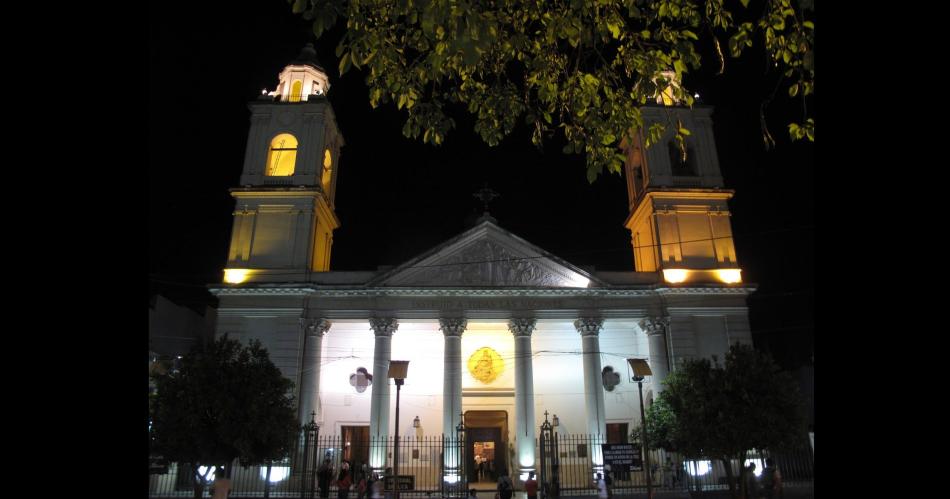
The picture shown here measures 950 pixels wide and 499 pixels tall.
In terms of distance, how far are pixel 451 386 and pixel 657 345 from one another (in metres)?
9.73

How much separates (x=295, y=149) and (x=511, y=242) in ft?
41.8

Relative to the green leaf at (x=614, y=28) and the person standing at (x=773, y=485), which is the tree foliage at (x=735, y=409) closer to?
the person standing at (x=773, y=485)

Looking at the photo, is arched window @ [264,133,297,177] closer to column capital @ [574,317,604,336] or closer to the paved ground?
column capital @ [574,317,604,336]

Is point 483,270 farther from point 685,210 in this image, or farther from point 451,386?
point 685,210

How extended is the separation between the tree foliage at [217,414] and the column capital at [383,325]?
7.34 meters

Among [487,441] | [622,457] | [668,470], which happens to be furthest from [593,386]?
[622,457]

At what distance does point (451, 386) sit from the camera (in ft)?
83.6

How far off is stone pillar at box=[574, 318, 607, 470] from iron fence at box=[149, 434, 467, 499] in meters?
5.72

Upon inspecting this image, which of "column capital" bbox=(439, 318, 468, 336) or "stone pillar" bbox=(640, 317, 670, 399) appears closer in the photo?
"column capital" bbox=(439, 318, 468, 336)

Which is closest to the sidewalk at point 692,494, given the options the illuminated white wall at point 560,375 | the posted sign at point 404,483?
the posted sign at point 404,483

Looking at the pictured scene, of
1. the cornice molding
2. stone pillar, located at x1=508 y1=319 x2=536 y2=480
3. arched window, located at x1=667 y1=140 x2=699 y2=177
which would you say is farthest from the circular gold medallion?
arched window, located at x1=667 y1=140 x2=699 y2=177

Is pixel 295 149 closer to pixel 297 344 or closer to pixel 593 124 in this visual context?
pixel 297 344

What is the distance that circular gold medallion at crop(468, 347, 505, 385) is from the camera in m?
29.8

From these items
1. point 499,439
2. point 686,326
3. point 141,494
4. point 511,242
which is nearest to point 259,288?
point 511,242
